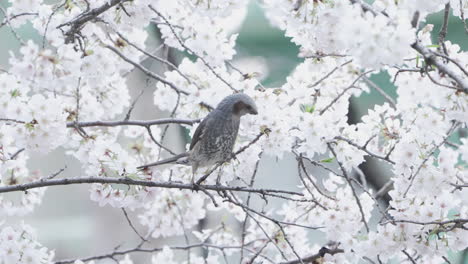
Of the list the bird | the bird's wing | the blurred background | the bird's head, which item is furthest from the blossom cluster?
the blurred background

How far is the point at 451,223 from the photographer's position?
2107 mm

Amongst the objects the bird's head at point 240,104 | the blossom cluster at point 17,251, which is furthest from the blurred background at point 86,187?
the bird's head at point 240,104

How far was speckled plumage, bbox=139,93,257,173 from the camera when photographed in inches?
83.6

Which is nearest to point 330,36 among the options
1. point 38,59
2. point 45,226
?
point 38,59

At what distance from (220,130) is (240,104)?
0.41 feet

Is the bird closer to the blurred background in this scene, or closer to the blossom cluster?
the blossom cluster

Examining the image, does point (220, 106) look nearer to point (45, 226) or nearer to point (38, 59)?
point (38, 59)

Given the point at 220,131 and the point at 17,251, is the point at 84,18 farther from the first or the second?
the point at 17,251

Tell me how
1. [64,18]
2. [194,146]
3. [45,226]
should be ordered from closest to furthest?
[194,146]
[64,18]
[45,226]

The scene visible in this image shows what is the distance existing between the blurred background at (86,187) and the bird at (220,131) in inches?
75.0

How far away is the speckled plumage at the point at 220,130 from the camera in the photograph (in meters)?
2.12

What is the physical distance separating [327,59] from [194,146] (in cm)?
70

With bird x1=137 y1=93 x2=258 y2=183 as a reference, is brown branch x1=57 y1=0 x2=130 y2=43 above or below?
above

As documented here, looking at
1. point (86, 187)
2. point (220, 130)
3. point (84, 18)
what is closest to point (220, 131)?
point (220, 130)
